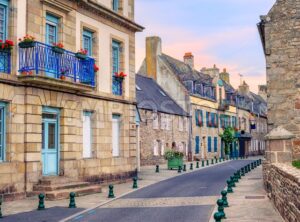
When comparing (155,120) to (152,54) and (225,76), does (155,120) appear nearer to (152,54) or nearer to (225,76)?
(152,54)

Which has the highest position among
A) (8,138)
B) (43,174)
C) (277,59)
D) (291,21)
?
(291,21)

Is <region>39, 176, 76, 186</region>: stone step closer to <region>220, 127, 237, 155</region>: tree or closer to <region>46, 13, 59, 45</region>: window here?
<region>46, 13, 59, 45</region>: window

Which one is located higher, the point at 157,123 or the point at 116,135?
the point at 157,123

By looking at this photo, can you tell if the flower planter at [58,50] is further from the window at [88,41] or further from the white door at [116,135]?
the white door at [116,135]

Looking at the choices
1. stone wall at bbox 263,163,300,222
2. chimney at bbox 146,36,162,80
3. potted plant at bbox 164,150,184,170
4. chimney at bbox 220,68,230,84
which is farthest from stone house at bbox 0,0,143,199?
chimney at bbox 220,68,230,84

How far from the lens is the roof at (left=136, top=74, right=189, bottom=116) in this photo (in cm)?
3662

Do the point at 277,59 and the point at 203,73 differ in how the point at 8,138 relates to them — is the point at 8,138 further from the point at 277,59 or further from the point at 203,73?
the point at 203,73

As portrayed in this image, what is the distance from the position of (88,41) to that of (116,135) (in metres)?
4.97

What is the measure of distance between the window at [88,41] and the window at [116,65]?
1.99m

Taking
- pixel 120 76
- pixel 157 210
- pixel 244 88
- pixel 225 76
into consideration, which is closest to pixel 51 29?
pixel 120 76

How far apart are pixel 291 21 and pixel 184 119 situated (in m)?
28.1

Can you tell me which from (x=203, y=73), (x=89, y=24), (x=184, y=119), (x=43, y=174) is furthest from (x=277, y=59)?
(x=203, y=73)

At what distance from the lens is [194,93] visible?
46312mm

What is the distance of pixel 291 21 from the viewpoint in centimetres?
1602
